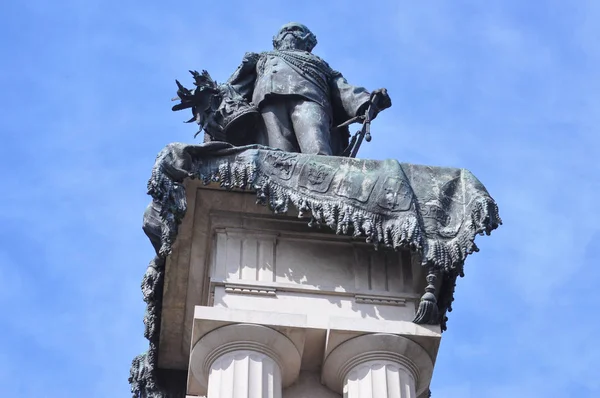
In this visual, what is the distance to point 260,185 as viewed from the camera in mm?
17266

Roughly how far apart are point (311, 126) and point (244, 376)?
4.30 meters

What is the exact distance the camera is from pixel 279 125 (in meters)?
19.4

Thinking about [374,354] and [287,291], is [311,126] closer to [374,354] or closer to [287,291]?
[287,291]

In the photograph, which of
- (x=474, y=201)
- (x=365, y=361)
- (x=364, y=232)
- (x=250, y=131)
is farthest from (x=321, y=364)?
(x=250, y=131)

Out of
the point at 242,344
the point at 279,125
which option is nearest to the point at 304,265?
the point at 242,344

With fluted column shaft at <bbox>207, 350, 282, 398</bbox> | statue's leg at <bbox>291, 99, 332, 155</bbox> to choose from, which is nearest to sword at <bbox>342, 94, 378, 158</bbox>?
statue's leg at <bbox>291, 99, 332, 155</bbox>

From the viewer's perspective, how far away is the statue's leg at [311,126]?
18844 millimetres

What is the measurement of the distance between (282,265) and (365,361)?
5.36 ft

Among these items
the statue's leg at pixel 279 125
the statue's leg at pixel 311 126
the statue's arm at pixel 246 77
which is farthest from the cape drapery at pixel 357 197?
the statue's arm at pixel 246 77

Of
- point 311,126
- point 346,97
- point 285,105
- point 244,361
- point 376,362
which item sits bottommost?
point 244,361

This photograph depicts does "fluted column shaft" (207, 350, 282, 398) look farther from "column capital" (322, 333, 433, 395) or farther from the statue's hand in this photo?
the statue's hand

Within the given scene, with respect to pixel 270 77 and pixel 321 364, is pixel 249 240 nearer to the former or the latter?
pixel 321 364

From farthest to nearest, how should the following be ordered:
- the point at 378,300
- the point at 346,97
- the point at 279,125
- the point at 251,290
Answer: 1. the point at 346,97
2. the point at 279,125
3. the point at 378,300
4. the point at 251,290

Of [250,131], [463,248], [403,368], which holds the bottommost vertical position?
[403,368]
